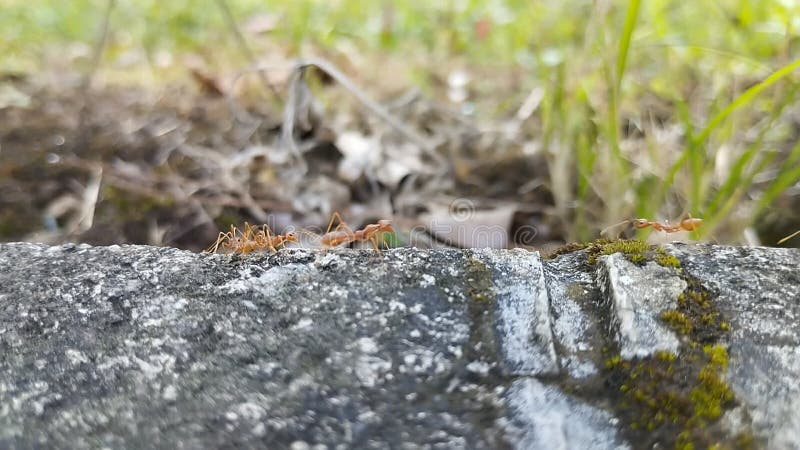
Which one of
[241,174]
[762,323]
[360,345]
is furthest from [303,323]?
[241,174]

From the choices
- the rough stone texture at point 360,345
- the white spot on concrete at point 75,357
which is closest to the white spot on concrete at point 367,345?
the rough stone texture at point 360,345

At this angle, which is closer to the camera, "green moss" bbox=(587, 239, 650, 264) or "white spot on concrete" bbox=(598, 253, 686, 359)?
"white spot on concrete" bbox=(598, 253, 686, 359)

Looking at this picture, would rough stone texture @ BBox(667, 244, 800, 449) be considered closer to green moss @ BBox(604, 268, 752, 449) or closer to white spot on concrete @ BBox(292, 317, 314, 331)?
green moss @ BBox(604, 268, 752, 449)

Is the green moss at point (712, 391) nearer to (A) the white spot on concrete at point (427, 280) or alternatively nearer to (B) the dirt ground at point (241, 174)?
(A) the white spot on concrete at point (427, 280)

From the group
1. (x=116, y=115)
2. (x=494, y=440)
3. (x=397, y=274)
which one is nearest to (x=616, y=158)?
(x=397, y=274)

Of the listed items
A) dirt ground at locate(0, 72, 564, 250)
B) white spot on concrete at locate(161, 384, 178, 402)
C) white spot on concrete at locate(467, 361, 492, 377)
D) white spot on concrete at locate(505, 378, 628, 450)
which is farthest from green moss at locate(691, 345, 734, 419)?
dirt ground at locate(0, 72, 564, 250)

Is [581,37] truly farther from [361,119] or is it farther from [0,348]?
[0,348]

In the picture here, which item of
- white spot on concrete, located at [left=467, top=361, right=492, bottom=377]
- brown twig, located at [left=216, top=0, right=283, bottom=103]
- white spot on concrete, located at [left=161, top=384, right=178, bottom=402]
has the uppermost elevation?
brown twig, located at [left=216, top=0, right=283, bottom=103]
